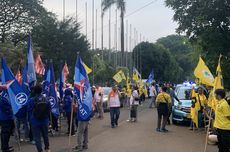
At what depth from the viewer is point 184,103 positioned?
67.0 feet

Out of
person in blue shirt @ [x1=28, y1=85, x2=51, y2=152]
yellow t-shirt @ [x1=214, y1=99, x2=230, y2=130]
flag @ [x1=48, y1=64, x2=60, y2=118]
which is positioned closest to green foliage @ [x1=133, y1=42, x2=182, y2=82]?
flag @ [x1=48, y1=64, x2=60, y2=118]

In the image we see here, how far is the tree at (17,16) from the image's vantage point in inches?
1901

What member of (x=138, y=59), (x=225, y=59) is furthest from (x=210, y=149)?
(x=138, y=59)

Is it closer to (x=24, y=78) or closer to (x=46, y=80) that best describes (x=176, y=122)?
(x=46, y=80)

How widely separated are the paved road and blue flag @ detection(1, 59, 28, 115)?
1.75 metres

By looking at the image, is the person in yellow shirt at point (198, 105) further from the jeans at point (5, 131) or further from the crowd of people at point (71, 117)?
the jeans at point (5, 131)

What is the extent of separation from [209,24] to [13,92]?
16.6 m

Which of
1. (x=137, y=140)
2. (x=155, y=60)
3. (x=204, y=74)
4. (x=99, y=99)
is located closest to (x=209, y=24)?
(x=99, y=99)

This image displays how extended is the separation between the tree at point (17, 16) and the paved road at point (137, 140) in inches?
1241

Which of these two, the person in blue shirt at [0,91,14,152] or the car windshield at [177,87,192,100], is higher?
the car windshield at [177,87,192,100]

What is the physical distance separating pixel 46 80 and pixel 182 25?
13.4 meters

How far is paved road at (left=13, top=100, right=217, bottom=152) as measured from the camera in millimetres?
13250

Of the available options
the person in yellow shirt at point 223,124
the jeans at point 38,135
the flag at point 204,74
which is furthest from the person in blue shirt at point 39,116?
the flag at point 204,74

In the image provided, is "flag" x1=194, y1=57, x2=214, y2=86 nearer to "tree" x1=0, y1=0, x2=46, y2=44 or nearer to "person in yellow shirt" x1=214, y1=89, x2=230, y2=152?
"person in yellow shirt" x1=214, y1=89, x2=230, y2=152
